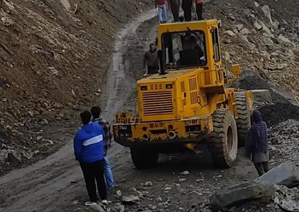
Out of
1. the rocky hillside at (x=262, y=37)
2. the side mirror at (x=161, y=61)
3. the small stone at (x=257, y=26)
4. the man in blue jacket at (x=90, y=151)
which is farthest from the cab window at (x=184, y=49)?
the small stone at (x=257, y=26)

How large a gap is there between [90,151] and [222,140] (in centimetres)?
336

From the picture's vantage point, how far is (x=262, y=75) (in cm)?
2886

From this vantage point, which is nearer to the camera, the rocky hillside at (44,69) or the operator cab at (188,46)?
the operator cab at (188,46)

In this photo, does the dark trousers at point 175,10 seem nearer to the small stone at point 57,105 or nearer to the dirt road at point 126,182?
the dirt road at point 126,182

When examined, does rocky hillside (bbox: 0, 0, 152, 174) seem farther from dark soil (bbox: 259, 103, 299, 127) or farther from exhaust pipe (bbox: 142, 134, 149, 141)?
dark soil (bbox: 259, 103, 299, 127)

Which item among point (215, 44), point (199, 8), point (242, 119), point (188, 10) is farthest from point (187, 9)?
point (242, 119)

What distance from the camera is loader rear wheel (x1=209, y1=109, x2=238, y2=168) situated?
45.4 feet

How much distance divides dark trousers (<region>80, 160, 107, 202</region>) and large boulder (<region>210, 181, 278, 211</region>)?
87.1 inches

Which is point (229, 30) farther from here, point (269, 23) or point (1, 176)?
point (1, 176)

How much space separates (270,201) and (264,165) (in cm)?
262

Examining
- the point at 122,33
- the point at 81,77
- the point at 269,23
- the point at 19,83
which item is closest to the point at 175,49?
the point at 19,83

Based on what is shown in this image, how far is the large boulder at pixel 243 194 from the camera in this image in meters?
10.2

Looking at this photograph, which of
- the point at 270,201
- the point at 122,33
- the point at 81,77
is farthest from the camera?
the point at 122,33

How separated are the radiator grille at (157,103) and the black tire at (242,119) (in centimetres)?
328
